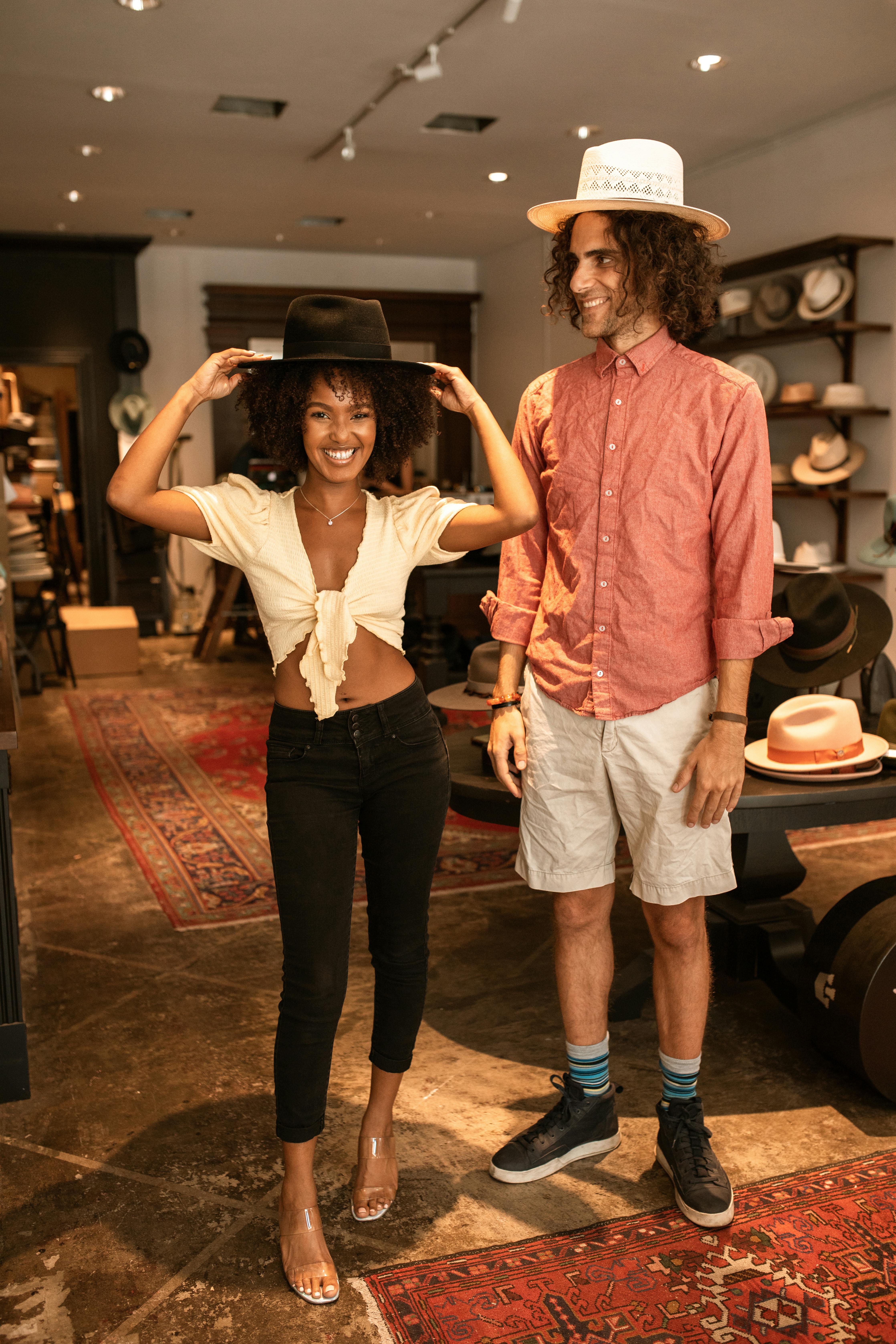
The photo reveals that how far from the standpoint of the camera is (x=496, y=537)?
189cm

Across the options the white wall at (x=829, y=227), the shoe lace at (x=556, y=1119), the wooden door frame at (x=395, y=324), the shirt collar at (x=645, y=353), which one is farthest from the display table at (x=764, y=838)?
the wooden door frame at (x=395, y=324)

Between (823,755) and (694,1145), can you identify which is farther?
(823,755)

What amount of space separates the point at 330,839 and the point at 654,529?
756mm

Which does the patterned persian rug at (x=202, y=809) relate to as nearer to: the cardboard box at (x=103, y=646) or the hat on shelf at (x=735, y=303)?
the cardboard box at (x=103, y=646)

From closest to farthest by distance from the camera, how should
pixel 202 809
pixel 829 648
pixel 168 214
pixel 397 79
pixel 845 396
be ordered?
1. pixel 829 648
2. pixel 202 809
3. pixel 397 79
4. pixel 845 396
5. pixel 168 214

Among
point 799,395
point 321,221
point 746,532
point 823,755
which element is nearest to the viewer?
point 746,532

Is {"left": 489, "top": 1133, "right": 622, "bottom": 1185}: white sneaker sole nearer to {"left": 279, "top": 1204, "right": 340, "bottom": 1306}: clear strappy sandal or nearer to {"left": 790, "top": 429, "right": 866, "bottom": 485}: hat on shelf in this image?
{"left": 279, "top": 1204, "right": 340, "bottom": 1306}: clear strappy sandal

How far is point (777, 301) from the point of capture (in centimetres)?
643

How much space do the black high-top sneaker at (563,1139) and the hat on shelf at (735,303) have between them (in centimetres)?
535

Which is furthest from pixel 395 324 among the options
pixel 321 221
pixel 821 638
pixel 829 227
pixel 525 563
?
pixel 525 563

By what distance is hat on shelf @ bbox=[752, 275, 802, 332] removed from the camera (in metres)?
6.40

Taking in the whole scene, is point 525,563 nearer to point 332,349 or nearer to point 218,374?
point 332,349

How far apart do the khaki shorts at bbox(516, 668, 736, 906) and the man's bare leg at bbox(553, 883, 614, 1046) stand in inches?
1.9

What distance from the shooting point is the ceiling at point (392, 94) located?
474 cm
